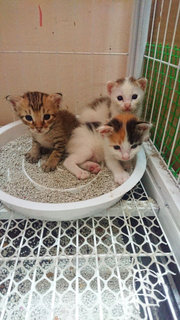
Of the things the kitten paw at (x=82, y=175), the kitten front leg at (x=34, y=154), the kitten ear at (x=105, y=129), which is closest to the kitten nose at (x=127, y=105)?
the kitten ear at (x=105, y=129)

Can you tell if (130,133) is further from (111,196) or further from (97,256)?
(97,256)

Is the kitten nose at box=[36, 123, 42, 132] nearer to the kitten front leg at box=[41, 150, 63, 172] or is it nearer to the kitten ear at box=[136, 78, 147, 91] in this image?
the kitten front leg at box=[41, 150, 63, 172]

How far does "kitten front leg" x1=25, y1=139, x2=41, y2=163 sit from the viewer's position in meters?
1.22

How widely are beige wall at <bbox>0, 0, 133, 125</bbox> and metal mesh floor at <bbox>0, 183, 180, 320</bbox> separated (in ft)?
2.87

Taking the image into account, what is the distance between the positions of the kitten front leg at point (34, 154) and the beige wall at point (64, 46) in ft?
1.69

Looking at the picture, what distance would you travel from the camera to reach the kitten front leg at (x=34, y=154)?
1222 mm

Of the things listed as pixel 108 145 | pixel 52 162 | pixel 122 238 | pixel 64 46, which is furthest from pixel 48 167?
pixel 64 46

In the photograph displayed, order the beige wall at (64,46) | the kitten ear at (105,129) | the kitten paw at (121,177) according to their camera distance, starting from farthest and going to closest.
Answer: the beige wall at (64,46) → the kitten paw at (121,177) → the kitten ear at (105,129)

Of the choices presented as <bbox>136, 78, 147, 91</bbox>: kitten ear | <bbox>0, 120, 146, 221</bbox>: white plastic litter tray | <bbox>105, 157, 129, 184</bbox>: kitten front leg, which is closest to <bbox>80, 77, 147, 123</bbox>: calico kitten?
<bbox>136, 78, 147, 91</bbox>: kitten ear

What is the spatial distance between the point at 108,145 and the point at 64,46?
829 millimetres

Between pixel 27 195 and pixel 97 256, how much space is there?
41 cm

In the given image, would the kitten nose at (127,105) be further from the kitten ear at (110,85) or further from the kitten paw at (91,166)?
the kitten paw at (91,166)

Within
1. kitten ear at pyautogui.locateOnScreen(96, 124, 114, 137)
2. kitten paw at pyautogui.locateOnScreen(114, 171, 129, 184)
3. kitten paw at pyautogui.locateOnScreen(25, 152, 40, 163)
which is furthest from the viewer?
kitten paw at pyautogui.locateOnScreen(25, 152, 40, 163)

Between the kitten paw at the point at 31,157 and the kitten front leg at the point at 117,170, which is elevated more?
the kitten front leg at the point at 117,170
